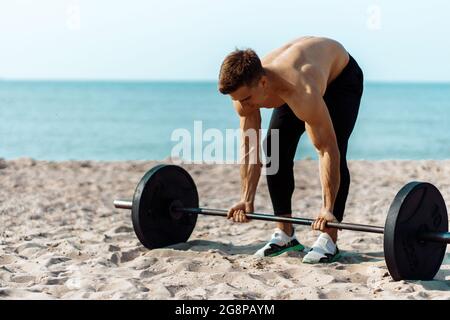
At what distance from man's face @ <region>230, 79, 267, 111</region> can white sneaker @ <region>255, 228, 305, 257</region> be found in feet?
3.05

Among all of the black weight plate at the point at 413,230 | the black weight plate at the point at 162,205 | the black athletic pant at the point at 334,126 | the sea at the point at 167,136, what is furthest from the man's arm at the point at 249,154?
the sea at the point at 167,136

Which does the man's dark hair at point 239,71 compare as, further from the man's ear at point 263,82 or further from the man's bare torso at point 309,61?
the man's bare torso at point 309,61

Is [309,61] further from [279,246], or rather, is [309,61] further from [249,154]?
[279,246]

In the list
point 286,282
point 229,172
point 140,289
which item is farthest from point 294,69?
point 229,172

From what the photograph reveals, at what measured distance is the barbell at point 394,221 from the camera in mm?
3156

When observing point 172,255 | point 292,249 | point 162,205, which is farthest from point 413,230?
point 162,205

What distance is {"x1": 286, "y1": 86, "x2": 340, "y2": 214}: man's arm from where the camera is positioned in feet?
10.8

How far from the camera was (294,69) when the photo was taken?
134 inches

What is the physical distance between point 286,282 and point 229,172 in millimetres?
4632

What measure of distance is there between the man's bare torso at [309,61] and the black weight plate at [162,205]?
1.00 m

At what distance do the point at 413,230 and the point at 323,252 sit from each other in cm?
65

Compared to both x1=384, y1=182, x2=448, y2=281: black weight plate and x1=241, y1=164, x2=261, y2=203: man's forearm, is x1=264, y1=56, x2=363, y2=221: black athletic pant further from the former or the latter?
x1=384, y1=182, x2=448, y2=281: black weight plate

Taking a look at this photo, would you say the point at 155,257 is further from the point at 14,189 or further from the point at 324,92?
the point at 14,189

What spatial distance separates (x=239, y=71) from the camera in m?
3.19
